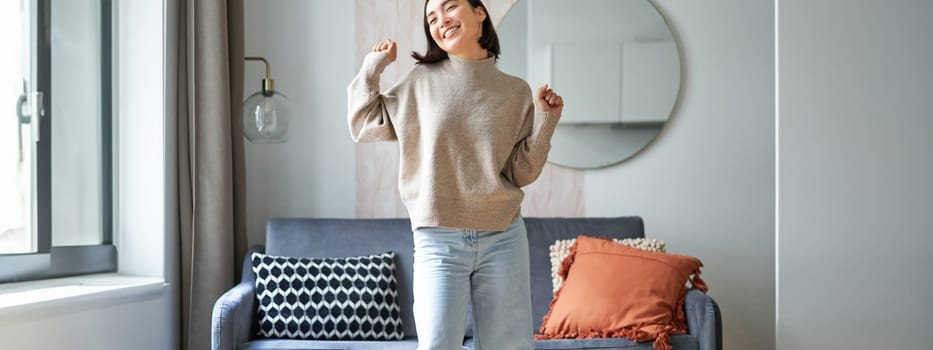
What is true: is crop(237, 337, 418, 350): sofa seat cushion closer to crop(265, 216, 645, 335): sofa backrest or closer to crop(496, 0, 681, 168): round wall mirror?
crop(265, 216, 645, 335): sofa backrest

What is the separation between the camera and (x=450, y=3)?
2086 mm

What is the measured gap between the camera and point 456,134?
205cm

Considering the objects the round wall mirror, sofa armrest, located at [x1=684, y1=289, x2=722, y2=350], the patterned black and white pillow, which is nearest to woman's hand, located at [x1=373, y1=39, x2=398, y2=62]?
the patterned black and white pillow

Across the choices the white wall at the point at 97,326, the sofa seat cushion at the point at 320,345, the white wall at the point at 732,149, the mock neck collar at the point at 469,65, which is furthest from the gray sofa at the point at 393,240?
the mock neck collar at the point at 469,65

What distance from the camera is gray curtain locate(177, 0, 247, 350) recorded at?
3.37m

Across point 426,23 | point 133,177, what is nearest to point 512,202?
point 426,23

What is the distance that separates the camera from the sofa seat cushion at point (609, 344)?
2826 millimetres

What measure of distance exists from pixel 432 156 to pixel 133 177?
69.5 inches

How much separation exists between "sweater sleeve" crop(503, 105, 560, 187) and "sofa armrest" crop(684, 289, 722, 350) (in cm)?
101

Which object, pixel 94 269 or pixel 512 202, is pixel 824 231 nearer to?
pixel 512 202

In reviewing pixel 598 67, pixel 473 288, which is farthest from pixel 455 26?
pixel 598 67

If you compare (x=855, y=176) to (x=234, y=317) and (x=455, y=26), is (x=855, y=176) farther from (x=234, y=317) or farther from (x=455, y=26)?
(x=234, y=317)

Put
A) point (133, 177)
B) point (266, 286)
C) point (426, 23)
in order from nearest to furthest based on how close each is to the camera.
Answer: point (426, 23) → point (266, 286) → point (133, 177)

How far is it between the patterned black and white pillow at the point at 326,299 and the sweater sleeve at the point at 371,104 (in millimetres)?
1108
